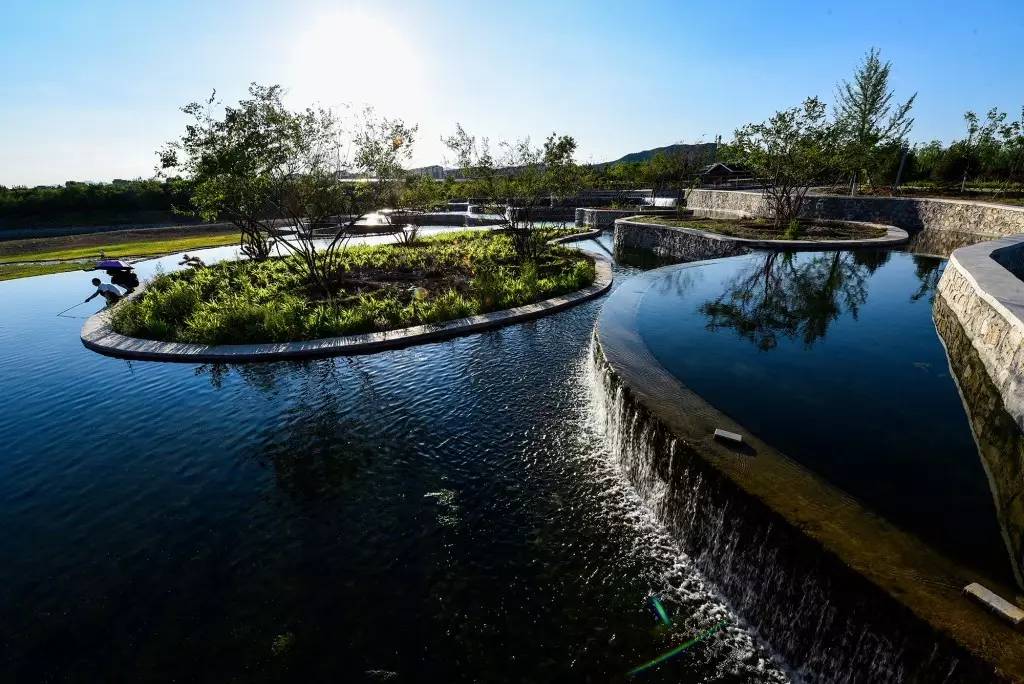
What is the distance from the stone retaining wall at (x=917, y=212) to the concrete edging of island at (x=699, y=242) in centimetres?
163

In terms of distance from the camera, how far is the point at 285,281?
1908cm

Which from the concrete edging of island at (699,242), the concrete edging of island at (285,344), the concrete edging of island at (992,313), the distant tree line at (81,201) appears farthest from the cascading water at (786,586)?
the distant tree line at (81,201)

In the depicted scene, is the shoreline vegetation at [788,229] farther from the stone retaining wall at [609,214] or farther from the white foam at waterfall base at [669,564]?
the white foam at waterfall base at [669,564]

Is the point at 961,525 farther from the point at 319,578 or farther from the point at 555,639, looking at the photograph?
the point at 319,578

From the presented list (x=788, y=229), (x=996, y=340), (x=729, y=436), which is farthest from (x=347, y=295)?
(x=788, y=229)

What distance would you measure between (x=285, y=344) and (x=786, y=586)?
12.7 meters

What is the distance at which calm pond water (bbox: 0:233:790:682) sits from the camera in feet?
16.4

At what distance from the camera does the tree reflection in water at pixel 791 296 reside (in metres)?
11.5

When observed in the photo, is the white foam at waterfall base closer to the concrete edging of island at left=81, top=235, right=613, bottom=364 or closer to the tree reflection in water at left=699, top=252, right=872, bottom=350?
the tree reflection in water at left=699, top=252, right=872, bottom=350

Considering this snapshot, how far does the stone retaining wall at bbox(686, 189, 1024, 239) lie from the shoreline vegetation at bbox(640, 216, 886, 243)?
2.76 m

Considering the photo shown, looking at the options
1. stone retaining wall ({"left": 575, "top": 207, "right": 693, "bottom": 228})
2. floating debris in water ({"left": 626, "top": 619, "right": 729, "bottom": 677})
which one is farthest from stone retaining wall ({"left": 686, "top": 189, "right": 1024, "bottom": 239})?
floating debris in water ({"left": 626, "top": 619, "right": 729, "bottom": 677})

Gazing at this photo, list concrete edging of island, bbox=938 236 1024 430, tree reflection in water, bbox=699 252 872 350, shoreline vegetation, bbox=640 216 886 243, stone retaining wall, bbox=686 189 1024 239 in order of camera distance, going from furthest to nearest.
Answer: shoreline vegetation, bbox=640 216 886 243 → stone retaining wall, bbox=686 189 1024 239 → tree reflection in water, bbox=699 252 872 350 → concrete edging of island, bbox=938 236 1024 430

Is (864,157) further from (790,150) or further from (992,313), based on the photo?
(992,313)

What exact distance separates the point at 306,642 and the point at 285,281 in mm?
16848
